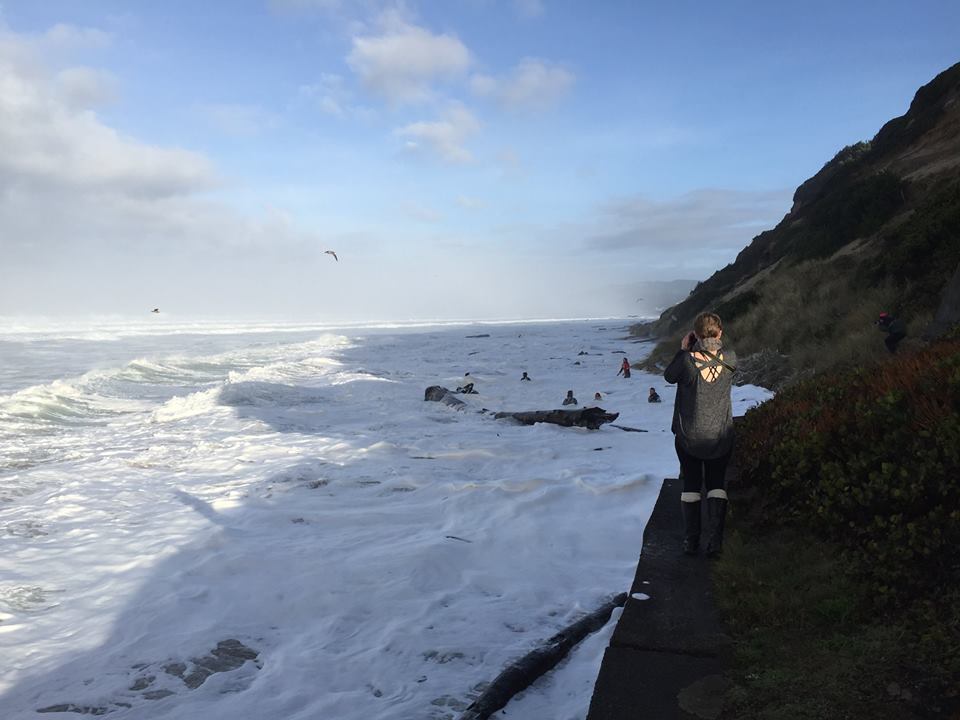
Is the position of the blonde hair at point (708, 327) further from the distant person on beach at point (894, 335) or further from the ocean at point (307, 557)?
the distant person on beach at point (894, 335)

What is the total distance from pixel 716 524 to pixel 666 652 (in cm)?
146

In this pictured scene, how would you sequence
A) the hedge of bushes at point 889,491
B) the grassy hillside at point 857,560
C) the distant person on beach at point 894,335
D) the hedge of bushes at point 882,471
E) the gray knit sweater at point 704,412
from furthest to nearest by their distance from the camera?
the distant person on beach at point 894,335 < the gray knit sweater at point 704,412 < the hedge of bushes at point 882,471 < the hedge of bushes at point 889,491 < the grassy hillside at point 857,560

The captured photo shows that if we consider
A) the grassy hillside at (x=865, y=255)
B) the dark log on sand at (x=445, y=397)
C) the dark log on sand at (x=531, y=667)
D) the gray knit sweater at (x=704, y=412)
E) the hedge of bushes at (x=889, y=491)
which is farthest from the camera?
the dark log on sand at (x=445, y=397)

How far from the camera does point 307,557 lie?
6883mm

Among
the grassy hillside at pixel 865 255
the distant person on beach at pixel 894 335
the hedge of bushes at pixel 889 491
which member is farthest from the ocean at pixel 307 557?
the grassy hillside at pixel 865 255

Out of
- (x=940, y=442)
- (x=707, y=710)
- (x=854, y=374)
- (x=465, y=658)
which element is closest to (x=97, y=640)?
(x=465, y=658)

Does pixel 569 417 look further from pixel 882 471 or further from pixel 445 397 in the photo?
pixel 882 471

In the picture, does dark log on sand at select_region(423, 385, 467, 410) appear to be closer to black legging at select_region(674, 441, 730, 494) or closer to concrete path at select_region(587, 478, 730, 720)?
black legging at select_region(674, 441, 730, 494)

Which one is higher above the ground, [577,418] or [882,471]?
[882,471]

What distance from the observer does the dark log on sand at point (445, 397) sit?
17.9 m

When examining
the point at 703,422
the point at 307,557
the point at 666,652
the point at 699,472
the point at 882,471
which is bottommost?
the point at 307,557

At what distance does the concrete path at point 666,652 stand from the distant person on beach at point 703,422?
335mm

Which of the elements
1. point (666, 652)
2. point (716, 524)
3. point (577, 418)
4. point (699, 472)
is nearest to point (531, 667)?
point (666, 652)

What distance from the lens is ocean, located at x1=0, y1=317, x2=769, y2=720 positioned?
449 cm
